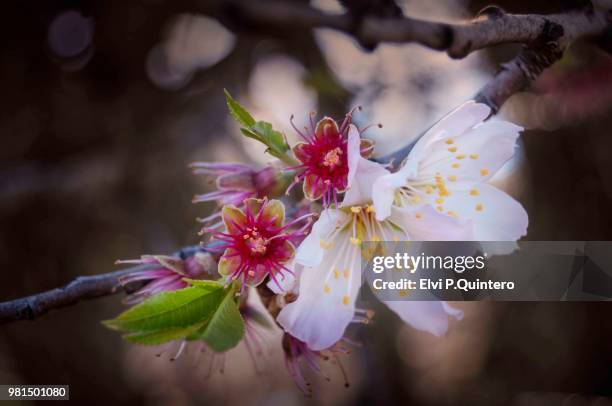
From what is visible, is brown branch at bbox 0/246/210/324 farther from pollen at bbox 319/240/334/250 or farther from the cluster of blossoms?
pollen at bbox 319/240/334/250

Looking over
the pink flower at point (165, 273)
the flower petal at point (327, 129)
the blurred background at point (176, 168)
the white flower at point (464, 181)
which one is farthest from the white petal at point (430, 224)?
the blurred background at point (176, 168)

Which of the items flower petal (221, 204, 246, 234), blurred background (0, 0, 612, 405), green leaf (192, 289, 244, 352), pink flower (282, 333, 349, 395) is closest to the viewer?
green leaf (192, 289, 244, 352)

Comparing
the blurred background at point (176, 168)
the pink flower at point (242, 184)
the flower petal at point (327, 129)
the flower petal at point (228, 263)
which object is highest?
the flower petal at point (327, 129)

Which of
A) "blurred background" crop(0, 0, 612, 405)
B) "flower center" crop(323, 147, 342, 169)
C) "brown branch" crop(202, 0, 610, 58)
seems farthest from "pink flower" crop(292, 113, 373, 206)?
"blurred background" crop(0, 0, 612, 405)

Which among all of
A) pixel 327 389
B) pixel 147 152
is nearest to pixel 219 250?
pixel 147 152

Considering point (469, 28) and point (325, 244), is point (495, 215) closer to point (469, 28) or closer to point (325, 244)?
point (325, 244)

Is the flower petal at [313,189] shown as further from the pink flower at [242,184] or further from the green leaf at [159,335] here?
the green leaf at [159,335]

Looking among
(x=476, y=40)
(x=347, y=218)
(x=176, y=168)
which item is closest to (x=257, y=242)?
(x=347, y=218)
